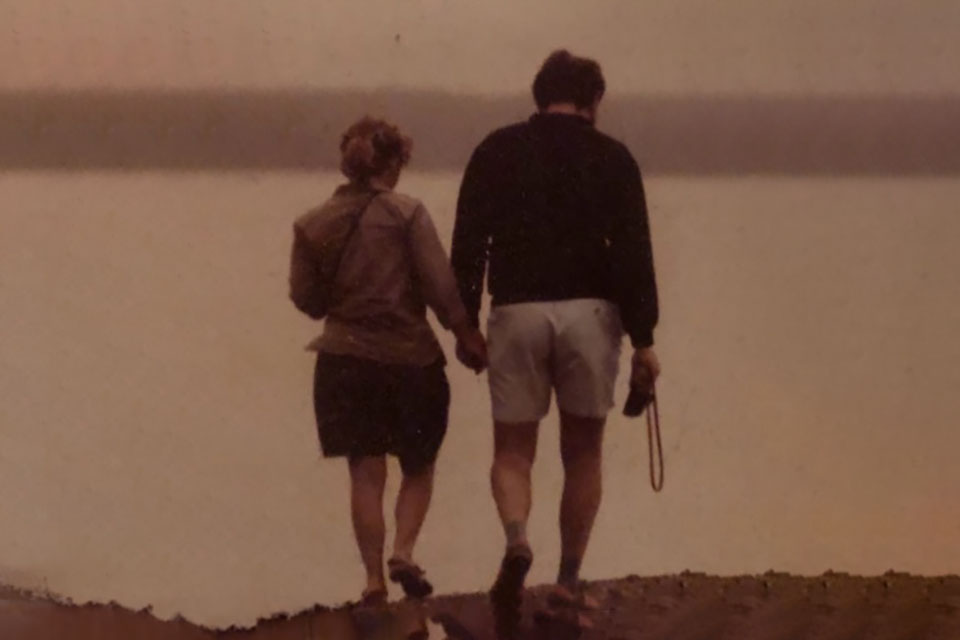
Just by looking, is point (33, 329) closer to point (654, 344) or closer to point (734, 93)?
point (654, 344)

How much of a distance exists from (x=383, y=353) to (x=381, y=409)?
0.05 meters

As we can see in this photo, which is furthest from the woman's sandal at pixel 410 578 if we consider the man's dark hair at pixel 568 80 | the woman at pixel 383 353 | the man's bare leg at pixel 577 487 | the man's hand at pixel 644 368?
the man's dark hair at pixel 568 80

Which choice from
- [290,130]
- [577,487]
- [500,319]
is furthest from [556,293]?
[290,130]

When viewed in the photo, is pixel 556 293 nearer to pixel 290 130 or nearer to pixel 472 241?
pixel 472 241

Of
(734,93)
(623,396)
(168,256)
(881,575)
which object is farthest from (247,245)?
(881,575)

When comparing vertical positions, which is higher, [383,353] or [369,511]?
[383,353]

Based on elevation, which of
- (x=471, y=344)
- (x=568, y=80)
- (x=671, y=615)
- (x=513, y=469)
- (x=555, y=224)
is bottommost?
(x=671, y=615)

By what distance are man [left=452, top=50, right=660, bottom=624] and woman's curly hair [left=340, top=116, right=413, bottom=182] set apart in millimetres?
71

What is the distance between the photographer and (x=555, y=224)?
1.08 meters

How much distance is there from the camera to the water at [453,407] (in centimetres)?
110

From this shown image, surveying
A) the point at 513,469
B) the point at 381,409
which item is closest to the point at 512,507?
the point at 513,469

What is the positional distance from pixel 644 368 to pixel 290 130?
0.36 metres

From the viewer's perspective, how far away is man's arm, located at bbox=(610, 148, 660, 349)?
1093 mm

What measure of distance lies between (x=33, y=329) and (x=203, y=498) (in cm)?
21
